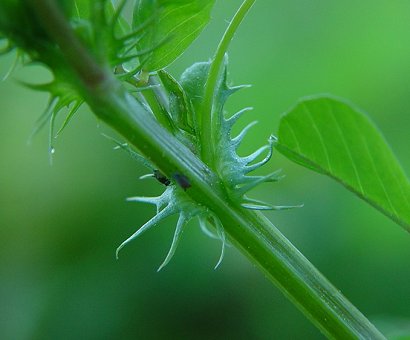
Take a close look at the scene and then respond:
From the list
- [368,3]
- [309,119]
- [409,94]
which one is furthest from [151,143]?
Answer: [368,3]

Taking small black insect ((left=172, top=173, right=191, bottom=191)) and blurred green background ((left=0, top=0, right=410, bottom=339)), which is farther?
blurred green background ((left=0, top=0, right=410, bottom=339))

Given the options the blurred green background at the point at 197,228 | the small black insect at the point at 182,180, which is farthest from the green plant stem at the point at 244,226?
the blurred green background at the point at 197,228

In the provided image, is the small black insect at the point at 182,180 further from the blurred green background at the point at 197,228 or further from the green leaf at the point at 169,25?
the blurred green background at the point at 197,228

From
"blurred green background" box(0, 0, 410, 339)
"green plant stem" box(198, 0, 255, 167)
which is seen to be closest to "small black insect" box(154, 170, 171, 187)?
"green plant stem" box(198, 0, 255, 167)

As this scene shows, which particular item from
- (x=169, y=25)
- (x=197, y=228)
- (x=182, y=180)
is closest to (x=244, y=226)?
(x=182, y=180)

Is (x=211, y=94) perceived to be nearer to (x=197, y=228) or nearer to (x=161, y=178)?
(x=161, y=178)

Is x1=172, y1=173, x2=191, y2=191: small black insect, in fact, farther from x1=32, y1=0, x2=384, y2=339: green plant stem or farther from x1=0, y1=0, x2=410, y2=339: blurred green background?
x1=0, y1=0, x2=410, y2=339: blurred green background
